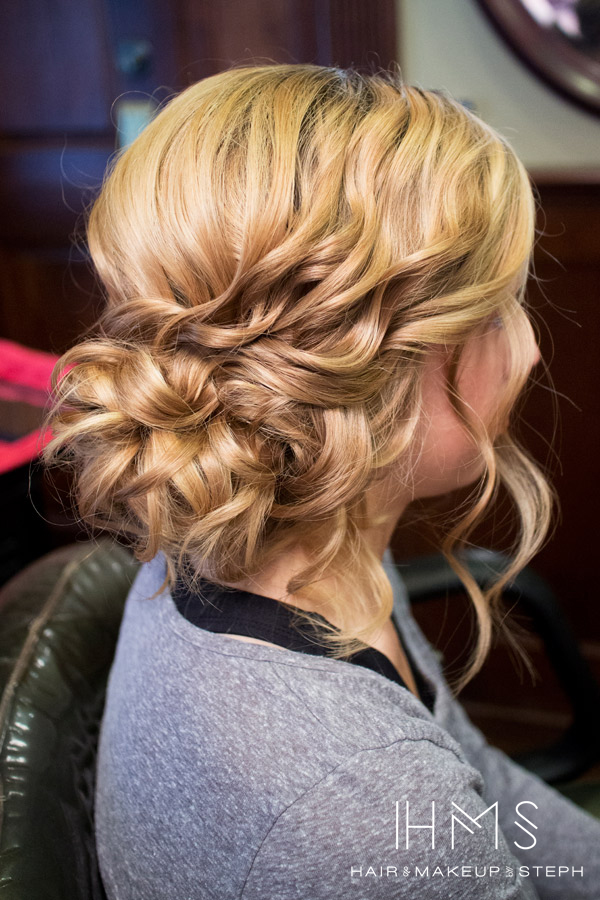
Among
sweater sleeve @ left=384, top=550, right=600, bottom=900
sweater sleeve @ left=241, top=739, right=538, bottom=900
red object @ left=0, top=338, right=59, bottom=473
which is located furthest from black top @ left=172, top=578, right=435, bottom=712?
red object @ left=0, top=338, right=59, bottom=473

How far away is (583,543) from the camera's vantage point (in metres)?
1.50

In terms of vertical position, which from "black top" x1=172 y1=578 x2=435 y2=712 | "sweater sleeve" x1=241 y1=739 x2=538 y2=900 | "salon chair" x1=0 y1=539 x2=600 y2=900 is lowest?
"salon chair" x1=0 y1=539 x2=600 y2=900

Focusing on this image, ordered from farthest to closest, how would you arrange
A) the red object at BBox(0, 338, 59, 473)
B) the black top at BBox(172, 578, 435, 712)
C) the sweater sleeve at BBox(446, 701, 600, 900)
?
the red object at BBox(0, 338, 59, 473) → the sweater sleeve at BBox(446, 701, 600, 900) → the black top at BBox(172, 578, 435, 712)

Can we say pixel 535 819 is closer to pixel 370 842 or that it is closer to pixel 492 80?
pixel 370 842

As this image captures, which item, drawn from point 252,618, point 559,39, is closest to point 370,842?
point 252,618

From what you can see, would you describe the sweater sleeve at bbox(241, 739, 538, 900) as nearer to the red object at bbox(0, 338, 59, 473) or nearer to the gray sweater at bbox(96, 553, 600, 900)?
the gray sweater at bbox(96, 553, 600, 900)

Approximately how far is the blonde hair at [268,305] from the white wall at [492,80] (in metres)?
0.78

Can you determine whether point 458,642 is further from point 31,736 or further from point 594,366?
point 31,736

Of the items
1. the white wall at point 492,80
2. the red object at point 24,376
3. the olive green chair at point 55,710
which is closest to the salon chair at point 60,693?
the olive green chair at point 55,710

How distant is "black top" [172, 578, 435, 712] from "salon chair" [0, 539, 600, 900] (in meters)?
0.16

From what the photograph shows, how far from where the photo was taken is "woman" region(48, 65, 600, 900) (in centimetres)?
50

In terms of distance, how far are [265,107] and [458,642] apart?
1.36 meters

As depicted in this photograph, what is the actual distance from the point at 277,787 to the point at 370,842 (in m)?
0.07

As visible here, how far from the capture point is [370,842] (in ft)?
1.58
